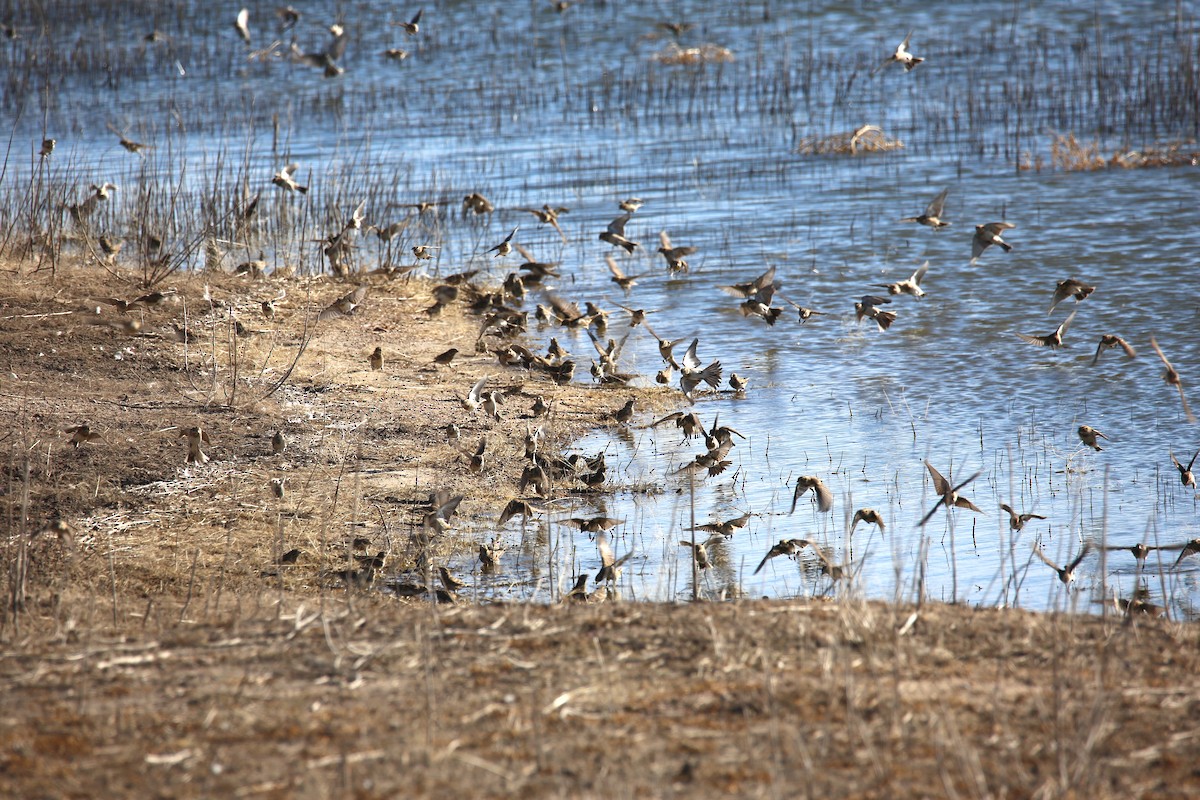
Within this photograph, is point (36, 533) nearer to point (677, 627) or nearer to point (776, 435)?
point (677, 627)

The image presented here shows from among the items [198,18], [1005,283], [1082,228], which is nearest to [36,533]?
[1005,283]

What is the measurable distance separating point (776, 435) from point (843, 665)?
4.22 metres

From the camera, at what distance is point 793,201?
15.3 metres

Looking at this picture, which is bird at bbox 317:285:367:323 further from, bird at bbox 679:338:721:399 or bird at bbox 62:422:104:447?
bird at bbox 679:338:721:399

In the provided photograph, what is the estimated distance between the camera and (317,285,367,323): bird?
876cm

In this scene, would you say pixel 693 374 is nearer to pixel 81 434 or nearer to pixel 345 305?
pixel 345 305

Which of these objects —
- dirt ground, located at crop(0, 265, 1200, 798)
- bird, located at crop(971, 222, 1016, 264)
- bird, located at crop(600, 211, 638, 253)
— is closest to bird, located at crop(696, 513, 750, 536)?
dirt ground, located at crop(0, 265, 1200, 798)

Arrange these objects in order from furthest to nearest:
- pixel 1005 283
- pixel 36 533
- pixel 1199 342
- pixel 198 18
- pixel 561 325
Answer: pixel 198 18
pixel 1005 283
pixel 561 325
pixel 1199 342
pixel 36 533

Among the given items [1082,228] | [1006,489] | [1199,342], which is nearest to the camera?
[1006,489]

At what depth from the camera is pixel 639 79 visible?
2341cm

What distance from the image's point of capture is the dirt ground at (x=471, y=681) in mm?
3111

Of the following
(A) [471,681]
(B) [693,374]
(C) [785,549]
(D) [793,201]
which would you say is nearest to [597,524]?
(C) [785,549]

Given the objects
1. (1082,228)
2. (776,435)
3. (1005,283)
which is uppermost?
(1082,228)

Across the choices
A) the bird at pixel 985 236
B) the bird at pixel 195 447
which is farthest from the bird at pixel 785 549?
the bird at pixel 195 447
